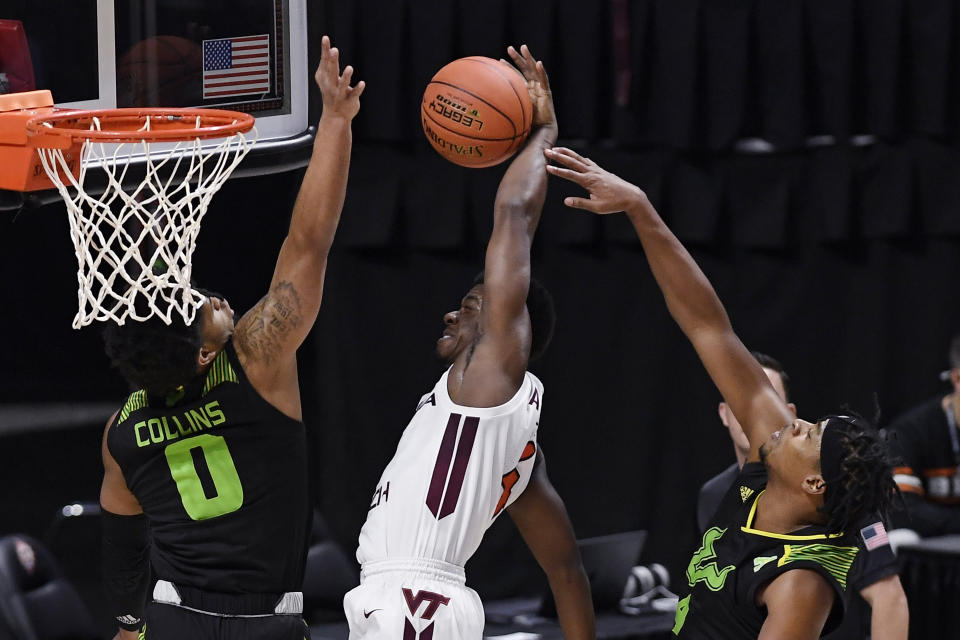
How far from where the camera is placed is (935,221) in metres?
7.34

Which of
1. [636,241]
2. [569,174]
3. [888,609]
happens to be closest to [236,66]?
[569,174]

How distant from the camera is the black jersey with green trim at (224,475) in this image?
3.60m

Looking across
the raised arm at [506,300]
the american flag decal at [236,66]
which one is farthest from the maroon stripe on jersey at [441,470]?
the american flag decal at [236,66]

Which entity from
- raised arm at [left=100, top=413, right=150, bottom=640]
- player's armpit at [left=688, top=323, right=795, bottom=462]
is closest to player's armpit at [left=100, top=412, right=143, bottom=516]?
raised arm at [left=100, top=413, right=150, bottom=640]

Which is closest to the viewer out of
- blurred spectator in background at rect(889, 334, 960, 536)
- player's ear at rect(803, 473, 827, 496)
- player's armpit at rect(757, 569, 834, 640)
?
player's armpit at rect(757, 569, 834, 640)

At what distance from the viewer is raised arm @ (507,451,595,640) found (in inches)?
157

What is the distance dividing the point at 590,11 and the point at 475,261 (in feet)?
4.60

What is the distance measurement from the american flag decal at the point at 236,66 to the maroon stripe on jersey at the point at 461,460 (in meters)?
1.42

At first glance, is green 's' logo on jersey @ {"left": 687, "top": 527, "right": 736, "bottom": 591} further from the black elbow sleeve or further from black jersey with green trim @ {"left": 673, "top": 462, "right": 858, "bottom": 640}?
the black elbow sleeve

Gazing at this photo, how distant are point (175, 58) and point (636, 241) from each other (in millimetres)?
3312

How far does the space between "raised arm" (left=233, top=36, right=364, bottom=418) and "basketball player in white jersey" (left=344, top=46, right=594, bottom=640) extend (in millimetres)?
443

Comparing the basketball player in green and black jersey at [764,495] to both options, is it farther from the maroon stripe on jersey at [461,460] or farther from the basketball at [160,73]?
the basketball at [160,73]

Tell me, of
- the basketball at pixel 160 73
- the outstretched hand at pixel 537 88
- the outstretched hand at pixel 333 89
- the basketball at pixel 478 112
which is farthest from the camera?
the basketball at pixel 160 73

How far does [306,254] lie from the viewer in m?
3.53
